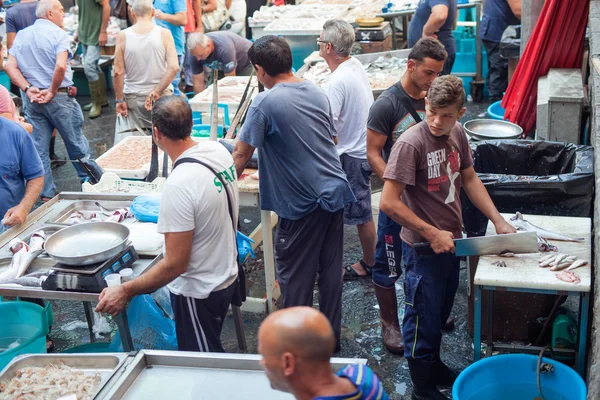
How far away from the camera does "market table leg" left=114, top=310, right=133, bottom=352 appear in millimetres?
3846

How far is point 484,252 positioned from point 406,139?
0.80 metres

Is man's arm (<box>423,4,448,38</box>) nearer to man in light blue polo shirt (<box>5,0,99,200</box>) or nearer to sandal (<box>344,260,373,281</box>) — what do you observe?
sandal (<box>344,260,373,281</box>)

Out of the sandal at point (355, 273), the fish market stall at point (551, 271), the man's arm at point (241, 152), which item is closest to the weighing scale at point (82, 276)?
the man's arm at point (241, 152)

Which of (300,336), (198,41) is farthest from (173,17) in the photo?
(300,336)

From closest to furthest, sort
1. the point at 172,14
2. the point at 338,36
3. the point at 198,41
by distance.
→ the point at 338,36 → the point at 198,41 → the point at 172,14

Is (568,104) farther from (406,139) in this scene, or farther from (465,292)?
(406,139)

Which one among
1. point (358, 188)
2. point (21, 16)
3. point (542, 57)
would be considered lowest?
point (358, 188)

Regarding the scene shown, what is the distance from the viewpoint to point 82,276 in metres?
3.68

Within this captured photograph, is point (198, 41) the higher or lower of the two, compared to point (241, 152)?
higher

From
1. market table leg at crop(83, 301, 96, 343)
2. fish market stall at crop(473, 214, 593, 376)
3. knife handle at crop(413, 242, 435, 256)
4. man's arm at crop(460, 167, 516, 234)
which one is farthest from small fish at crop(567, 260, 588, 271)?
market table leg at crop(83, 301, 96, 343)

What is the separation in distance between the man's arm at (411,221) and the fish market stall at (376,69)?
3.92 m

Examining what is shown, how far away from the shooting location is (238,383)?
297 centimetres

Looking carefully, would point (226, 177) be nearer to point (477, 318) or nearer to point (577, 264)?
point (477, 318)

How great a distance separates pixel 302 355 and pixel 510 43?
7.74 meters
